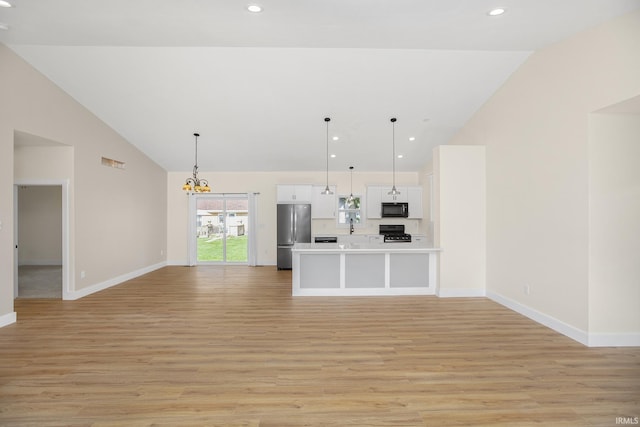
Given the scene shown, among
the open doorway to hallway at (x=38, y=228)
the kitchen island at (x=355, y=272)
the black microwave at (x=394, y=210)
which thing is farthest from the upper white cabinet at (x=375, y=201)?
the open doorway to hallway at (x=38, y=228)

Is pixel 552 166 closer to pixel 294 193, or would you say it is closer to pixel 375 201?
pixel 375 201

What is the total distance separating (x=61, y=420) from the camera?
2193mm

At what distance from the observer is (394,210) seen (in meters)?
8.45

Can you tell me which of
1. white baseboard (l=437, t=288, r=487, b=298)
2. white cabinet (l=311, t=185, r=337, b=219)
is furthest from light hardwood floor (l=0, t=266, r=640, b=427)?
white cabinet (l=311, t=185, r=337, b=219)

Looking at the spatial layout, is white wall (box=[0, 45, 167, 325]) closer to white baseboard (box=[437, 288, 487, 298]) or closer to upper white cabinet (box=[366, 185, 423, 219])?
upper white cabinet (box=[366, 185, 423, 219])

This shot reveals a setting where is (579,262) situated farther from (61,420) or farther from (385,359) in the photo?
(61,420)

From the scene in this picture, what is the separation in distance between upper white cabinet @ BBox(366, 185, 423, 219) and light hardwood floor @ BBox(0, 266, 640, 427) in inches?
155

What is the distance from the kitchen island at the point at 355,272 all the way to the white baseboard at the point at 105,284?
11.7 ft

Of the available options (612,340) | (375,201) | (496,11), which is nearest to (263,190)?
(375,201)

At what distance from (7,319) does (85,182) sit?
240cm

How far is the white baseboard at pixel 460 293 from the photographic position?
5430 millimetres

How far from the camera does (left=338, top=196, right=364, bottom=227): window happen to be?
8.66 metres

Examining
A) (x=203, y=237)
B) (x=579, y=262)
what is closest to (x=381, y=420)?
(x=579, y=262)

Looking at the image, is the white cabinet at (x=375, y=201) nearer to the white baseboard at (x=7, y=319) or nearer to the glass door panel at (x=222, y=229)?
the glass door panel at (x=222, y=229)
